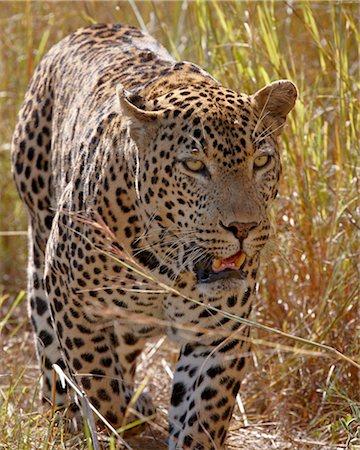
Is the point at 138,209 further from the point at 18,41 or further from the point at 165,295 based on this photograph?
the point at 18,41

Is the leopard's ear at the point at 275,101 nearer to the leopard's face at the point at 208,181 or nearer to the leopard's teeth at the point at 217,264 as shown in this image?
the leopard's face at the point at 208,181

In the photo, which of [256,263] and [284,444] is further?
[284,444]

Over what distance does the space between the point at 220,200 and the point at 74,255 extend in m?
0.93

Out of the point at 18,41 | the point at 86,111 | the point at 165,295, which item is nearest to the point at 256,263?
the point at 165,295

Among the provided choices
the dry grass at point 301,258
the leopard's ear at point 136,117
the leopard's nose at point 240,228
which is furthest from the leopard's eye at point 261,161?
the dry grass at point 301,258

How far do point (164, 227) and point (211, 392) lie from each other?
812 millimetres

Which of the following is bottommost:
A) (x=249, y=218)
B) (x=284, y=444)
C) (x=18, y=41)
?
(x=284, y=444)

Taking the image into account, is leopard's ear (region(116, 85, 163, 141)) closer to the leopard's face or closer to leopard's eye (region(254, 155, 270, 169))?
the leopard's face

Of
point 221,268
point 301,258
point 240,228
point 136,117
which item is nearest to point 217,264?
point 221,268

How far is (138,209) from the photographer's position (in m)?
5.09

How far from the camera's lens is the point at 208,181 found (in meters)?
4.73

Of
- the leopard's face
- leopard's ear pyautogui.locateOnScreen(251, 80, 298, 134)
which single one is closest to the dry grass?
leopard's ear pyautogui.locateOnScreen(251, 80, 298, 134)

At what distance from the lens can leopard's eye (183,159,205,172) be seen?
15.7 ft

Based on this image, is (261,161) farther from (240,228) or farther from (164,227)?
(164,227)
